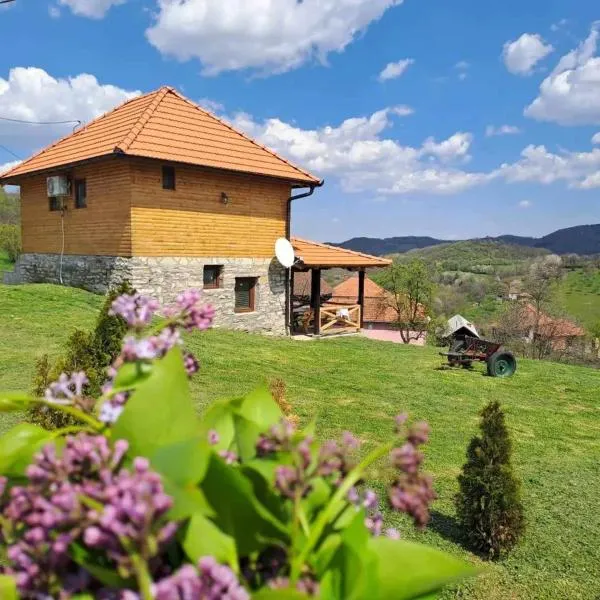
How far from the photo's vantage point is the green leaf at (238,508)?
0.68 meters

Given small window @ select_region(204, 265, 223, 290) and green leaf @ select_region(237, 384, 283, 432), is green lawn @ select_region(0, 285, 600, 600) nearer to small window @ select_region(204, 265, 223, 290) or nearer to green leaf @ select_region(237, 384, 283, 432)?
green leaf @ select_region(237, 384, 283, 432)

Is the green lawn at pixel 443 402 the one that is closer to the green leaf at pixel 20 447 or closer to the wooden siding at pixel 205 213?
the green leaf at pixel 20 447

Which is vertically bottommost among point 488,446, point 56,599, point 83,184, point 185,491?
point 488,446

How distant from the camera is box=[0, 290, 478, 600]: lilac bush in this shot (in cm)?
59

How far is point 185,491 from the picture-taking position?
2.04ft

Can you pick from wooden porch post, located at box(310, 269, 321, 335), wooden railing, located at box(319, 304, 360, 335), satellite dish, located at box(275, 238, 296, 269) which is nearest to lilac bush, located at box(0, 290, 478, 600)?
satellite dish, located at box(275, 238, 296, 269)

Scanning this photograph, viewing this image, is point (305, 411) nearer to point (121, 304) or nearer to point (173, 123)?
point (121, 304)

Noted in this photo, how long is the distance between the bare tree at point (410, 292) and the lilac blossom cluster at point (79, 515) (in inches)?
959

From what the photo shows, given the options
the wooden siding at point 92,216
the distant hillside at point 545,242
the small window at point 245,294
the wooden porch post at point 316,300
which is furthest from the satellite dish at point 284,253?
the distant hillside at point 545,242

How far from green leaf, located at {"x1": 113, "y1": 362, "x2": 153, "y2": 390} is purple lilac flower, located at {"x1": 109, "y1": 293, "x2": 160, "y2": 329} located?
0.09 metres

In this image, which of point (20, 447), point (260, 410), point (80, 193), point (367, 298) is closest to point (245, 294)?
point (80, 193)

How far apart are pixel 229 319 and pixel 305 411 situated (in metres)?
7.66

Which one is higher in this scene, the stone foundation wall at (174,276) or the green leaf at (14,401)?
the green leaf at (14,401)

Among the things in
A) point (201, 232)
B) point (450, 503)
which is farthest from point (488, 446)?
point (201, 232)
